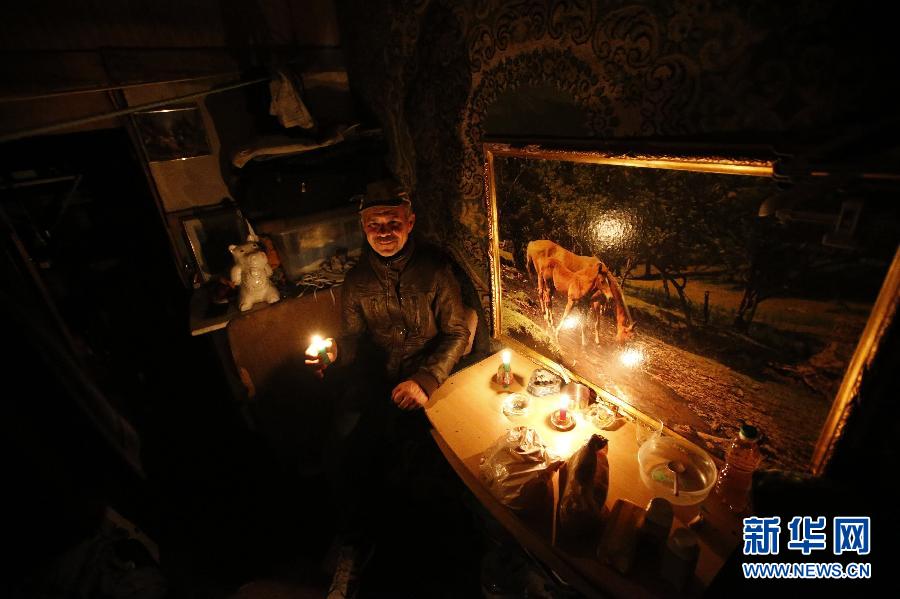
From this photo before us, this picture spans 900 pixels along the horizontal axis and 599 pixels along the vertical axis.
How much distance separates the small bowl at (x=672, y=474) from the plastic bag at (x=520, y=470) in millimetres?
410

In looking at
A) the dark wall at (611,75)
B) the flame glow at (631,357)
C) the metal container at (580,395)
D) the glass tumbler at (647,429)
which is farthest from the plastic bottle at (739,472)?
the dark wall at (611,75)

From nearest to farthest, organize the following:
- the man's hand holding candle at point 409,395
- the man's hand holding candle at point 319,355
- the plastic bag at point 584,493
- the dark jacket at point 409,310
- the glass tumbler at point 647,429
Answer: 1. the plastic bag at point 584,493
2. the glass tumbler at point 647,429
3. the man's hand holding candle at point 409,395
4. the dark jacket at point 409,310
5. the man's hand holding candle at point 319,355

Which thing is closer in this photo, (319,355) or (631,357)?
(631,357)

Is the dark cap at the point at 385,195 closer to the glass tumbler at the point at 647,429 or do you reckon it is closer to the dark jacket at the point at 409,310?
the dark jacket at the point at 409,310

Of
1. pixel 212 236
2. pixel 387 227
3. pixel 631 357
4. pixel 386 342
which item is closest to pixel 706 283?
pixel 631 357

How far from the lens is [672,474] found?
1.71 meters

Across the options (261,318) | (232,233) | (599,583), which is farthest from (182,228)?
Result: (599,583)

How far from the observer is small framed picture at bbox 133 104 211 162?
2.87 meters

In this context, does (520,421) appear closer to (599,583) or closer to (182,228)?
(599,583)

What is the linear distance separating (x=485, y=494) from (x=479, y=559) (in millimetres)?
1390

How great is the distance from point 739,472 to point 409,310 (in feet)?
6.99

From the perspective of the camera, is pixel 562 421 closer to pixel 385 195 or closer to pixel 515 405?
pixel 515 405

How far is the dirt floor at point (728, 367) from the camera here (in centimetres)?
128

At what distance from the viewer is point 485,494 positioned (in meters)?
1.76
